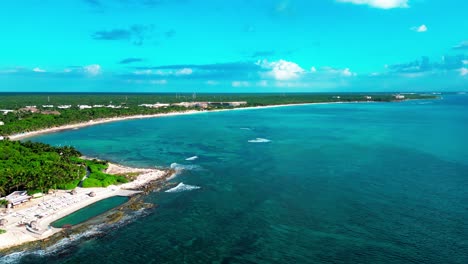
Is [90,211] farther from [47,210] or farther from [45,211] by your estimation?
[45,211]

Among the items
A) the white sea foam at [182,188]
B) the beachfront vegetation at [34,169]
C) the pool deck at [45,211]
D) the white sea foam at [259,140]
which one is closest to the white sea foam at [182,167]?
the white sea foam at [182,188]

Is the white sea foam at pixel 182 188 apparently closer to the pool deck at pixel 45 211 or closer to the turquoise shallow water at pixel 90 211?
the pool deck at pixel 45 211

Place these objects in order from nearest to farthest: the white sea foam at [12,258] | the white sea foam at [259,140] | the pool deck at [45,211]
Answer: the white sea foam at [12,258], the pool deck at [45,211], the white sea foam at [259,140]

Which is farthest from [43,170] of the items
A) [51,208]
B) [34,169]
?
[51,208]

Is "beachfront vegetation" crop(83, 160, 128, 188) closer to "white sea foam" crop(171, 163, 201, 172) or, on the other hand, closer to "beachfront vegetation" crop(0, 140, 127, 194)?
"beachfront vegetation" crop(0, 140, 127, 194)

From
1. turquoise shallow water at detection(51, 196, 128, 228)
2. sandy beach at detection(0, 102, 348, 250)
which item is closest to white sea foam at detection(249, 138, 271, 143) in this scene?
sandy beach at detection(0, 102, 348, 250)

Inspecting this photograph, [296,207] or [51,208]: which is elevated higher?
[51,208]
